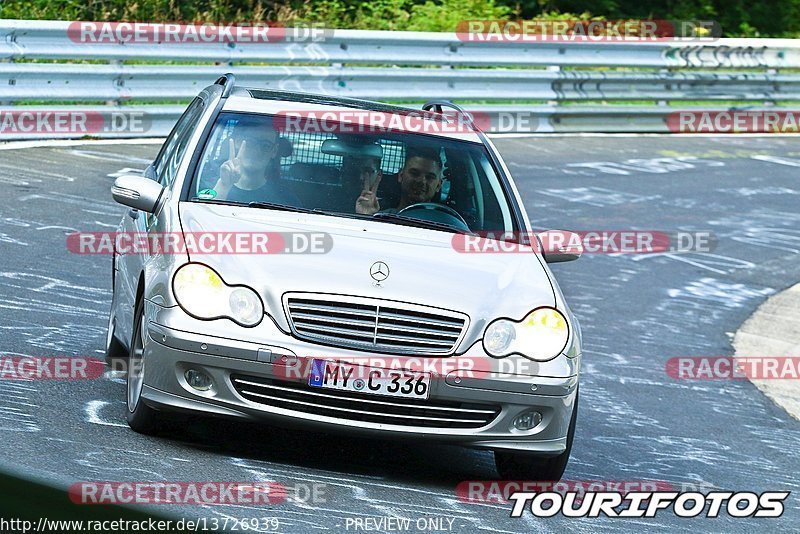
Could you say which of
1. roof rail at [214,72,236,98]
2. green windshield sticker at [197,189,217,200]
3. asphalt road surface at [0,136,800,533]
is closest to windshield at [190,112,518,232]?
green windshield sticker at [197,189,217,200]

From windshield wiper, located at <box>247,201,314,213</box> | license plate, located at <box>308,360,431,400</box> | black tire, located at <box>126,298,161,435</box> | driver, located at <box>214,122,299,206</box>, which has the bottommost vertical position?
black tire, located at <box>126,298,161,435</box>

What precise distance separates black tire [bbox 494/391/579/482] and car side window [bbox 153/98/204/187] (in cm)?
207

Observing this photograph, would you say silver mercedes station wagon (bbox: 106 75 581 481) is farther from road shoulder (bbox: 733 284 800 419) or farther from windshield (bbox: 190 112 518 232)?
road shoulder (bbox: 733 284 800 419)

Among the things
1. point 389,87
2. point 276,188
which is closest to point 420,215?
point 276,188

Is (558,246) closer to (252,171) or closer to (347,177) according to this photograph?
(347,177)

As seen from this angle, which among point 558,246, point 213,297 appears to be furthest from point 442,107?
point 213,297

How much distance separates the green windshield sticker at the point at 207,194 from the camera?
675cm

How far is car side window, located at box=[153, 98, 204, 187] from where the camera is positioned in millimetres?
7188

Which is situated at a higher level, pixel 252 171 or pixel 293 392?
pixel 252 171

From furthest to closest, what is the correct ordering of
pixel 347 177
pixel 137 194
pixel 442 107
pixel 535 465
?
pixel 442 107
pixel 347 177
pixel 137 194
pixel 535 465

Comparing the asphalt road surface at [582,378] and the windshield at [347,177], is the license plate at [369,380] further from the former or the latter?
the windshield at [347,177]

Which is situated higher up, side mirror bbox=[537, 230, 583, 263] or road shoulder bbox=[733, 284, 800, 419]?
side mirror bbox=[537, 230, 583, 263]

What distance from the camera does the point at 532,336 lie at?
6.11 metres

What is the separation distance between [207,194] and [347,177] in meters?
0.68
